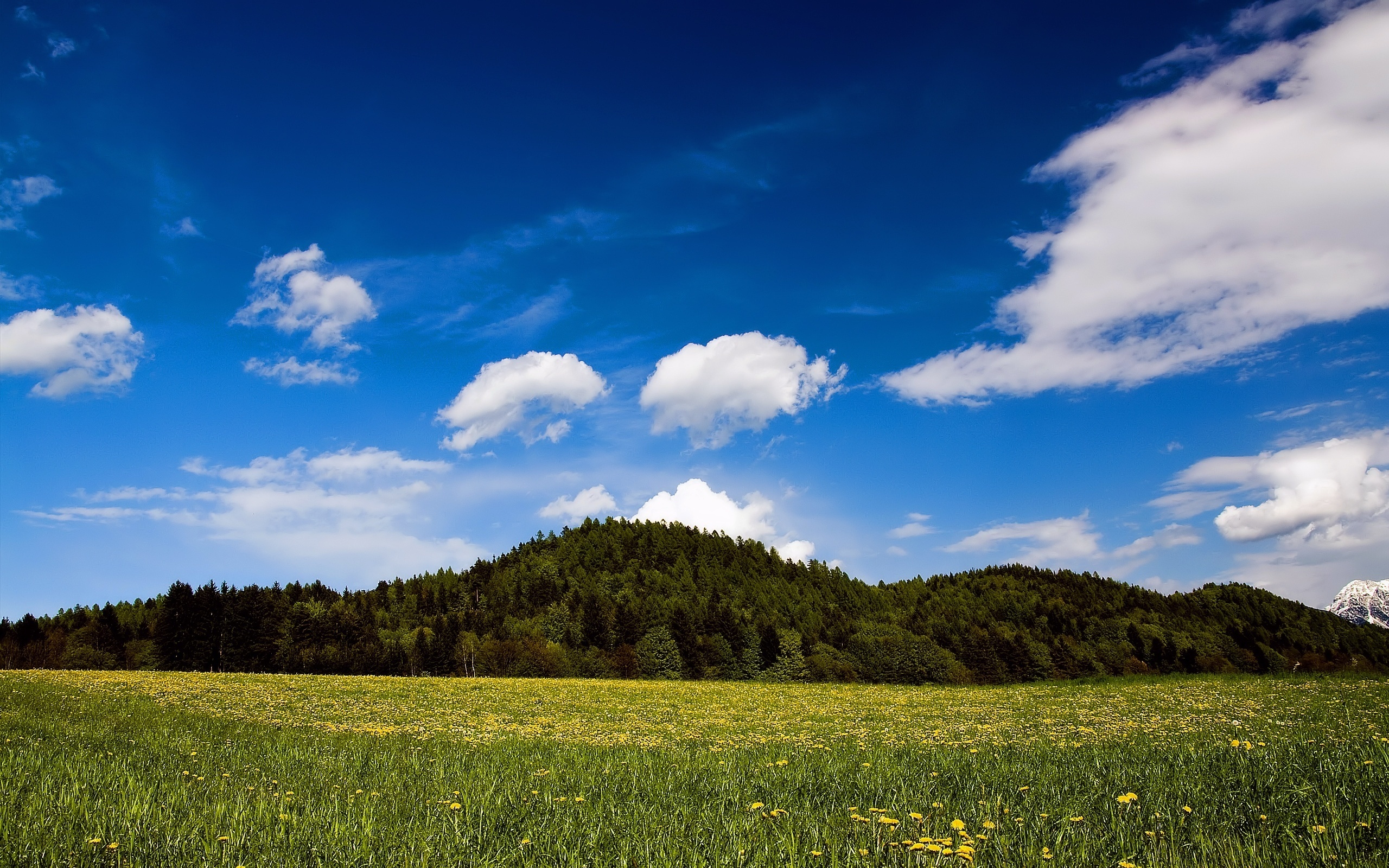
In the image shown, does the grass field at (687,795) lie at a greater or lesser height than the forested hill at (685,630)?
greater

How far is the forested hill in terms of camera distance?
94000mm

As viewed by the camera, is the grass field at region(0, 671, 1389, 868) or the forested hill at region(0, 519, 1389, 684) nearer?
the grass field at region(0, 671, 1389, 868)

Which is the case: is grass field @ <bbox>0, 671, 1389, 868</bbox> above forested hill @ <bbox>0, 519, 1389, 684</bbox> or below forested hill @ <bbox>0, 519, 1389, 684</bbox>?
above

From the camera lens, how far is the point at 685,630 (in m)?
106

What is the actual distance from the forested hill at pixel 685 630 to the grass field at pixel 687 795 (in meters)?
82.2

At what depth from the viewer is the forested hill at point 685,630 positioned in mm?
94000

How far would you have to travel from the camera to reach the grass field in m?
5.76

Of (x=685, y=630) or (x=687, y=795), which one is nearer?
(x=687, y=795)

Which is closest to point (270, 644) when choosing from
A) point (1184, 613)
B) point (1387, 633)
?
point (1184, 613)

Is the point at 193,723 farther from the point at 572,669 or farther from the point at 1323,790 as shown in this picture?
the point at 572,669

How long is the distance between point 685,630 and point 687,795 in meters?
101

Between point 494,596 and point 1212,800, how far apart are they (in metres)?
169

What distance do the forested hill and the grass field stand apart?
8222cm

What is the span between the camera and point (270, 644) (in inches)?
3696
